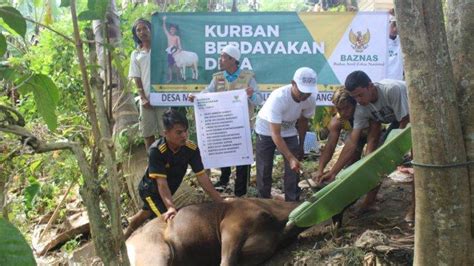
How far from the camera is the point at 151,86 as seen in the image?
670cm

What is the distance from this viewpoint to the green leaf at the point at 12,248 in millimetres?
999

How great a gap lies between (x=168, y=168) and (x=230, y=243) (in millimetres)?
1087

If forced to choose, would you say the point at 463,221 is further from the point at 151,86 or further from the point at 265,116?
the point at 151,86

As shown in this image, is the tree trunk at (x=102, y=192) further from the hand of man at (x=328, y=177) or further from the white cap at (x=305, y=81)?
the white cap at (x=305, y=81)

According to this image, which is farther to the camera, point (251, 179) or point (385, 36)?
point (251, 179)

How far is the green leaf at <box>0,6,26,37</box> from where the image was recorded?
→ 1.54m

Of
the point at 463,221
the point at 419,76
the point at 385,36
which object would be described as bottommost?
the point at 463,221

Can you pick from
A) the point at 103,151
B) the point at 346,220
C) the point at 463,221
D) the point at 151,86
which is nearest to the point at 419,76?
the point at 463,221

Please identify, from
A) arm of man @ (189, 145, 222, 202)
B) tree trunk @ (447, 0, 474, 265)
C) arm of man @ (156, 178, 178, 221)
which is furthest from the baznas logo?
tree trunk @ (447, 0, 474, 265)

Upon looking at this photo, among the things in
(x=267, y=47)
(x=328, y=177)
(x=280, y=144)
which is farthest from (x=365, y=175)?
(x=267, y=47)

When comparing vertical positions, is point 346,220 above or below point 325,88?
below

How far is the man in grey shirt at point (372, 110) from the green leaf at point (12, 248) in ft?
13.4

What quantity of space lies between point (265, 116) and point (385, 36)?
2.13 metres

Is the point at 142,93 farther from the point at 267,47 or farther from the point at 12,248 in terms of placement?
the point at 12,248
